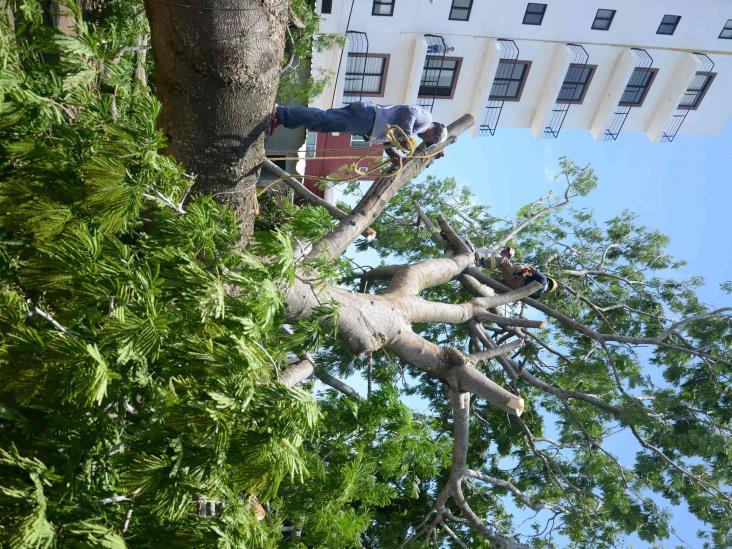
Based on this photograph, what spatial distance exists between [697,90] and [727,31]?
4.59 ft

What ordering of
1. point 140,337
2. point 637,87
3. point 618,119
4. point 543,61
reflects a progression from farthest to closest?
point 618,119
point 637,87
point 543,61
point 140,337

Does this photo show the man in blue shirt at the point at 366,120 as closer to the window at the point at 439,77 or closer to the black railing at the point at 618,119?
the window at the point at 439,77

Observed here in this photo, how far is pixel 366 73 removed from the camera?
42.4ft

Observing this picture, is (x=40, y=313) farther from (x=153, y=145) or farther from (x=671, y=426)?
(x=671, y=426)

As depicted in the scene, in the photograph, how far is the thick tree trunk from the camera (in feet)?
8.91

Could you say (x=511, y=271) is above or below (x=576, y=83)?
above

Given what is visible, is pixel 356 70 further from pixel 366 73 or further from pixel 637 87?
pixel 637 87

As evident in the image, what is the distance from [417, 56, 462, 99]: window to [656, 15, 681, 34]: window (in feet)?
15.1

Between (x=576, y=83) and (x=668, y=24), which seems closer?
(x=668, y=24)

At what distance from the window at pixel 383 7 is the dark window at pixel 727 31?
7.65 meters

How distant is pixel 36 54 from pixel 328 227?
5.23 ft

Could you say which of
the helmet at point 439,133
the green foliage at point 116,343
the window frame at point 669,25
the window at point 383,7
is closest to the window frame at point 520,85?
the window at point 383,7

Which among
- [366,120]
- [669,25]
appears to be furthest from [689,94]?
[366,120]

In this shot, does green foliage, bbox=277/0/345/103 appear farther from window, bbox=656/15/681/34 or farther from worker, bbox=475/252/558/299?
window, bbox=656/15/681/34
